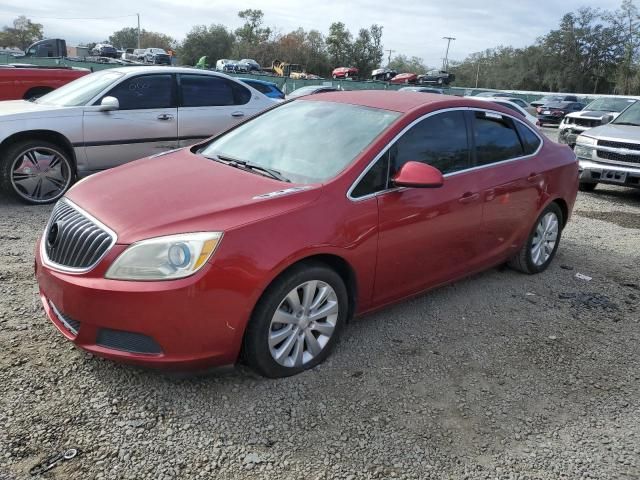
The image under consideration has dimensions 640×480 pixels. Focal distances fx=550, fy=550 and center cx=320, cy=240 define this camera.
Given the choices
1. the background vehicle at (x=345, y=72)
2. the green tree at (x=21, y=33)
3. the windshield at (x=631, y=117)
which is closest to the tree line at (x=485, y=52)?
the green tree at (x=21, y=33)

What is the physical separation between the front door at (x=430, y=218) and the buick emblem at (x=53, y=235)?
6.15ft

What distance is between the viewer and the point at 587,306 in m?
4.52

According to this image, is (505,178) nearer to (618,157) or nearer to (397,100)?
(397,100)

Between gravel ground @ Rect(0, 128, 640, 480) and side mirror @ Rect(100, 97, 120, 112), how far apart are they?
2.84 m

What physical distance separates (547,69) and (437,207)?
75155mm

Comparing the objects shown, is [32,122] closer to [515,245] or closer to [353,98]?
[353,98]

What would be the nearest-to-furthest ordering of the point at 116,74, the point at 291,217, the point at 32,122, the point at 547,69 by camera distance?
the point at 291,217 → the point at 32,122 → the point at 116,74 → the point at 547,69

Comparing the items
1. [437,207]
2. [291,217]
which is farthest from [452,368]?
[291,217]

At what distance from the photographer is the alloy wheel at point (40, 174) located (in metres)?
6.21

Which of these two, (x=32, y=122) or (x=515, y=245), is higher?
(x=32, y=122)

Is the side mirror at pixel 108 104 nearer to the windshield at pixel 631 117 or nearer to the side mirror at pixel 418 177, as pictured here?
the side mirror at pixel 418 177

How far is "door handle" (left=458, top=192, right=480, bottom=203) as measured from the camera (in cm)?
393

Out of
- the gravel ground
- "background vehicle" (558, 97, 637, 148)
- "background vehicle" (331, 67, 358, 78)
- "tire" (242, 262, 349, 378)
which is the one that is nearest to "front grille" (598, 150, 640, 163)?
"background vehicle" (558, 97, 637, 148)

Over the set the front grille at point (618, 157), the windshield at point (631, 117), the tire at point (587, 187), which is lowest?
the tire at point (587, 187)
